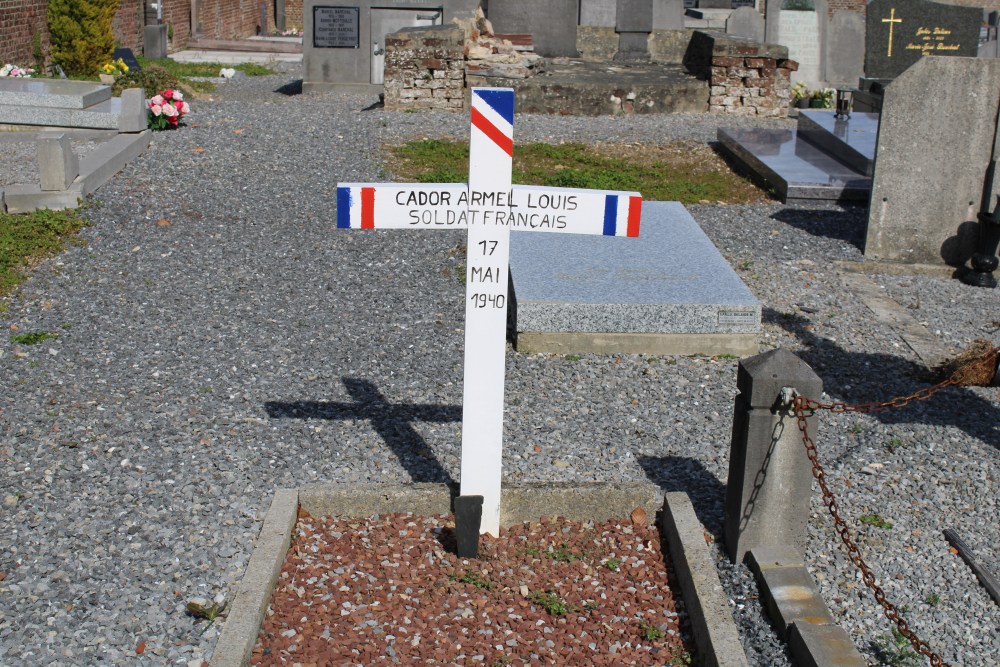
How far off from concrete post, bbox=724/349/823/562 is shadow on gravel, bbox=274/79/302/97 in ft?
46.0

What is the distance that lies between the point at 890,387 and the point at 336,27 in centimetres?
1230

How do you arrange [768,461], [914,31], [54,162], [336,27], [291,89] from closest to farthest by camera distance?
[768,461] → [54,162] → [914,31] → [336,27] → [291,89]

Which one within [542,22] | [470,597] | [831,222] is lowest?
[470,597]

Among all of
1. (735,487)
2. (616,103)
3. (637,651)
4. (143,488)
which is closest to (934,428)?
(735,487)

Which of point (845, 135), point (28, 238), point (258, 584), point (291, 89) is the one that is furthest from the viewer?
point (291, 89)

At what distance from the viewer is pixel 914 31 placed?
1284cm

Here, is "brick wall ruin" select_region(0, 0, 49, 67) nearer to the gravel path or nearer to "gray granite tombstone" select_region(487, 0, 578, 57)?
"gray granite tombstone" select_region(487, 0, 578, 57)

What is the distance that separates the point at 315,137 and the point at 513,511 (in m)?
8.80

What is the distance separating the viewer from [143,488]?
440 centimetres

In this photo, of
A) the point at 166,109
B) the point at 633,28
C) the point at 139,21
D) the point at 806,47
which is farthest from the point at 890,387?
the point at 139,21

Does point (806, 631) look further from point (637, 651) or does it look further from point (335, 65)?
point (335, 65)

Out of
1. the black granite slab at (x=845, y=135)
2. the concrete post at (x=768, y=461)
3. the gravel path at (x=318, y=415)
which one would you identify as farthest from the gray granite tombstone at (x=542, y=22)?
the concrete post at (x=768, y=461)

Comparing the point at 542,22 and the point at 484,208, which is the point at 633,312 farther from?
the point at 542,22

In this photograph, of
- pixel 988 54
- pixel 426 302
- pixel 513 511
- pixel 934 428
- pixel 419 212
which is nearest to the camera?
pixel 419 212
